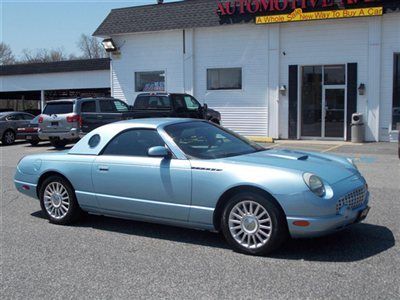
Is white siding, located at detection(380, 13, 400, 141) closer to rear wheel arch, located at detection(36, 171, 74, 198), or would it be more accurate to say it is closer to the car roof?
the car roof

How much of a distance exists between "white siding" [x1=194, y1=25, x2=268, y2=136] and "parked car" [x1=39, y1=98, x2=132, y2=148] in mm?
5915

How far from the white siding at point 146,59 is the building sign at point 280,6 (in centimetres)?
285

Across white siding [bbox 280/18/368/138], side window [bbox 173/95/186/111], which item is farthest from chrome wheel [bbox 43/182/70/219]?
white siding [bbox 280/18/368/138]

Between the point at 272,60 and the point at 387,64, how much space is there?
14.9 feet

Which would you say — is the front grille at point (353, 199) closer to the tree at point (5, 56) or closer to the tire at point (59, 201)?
the tire at point (59, 201)

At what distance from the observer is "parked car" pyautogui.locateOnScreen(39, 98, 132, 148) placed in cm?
1727

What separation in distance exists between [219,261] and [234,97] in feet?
56.9

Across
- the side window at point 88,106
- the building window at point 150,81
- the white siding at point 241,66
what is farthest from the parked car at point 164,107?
the building window at point 150,81

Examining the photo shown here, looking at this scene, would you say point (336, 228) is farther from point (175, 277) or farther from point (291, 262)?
point (175, 277)

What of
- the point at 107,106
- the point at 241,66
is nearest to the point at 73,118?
the point at 107,106

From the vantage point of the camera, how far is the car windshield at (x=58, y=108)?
17641 millimetres

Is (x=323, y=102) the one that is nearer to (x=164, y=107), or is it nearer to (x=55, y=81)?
(x=164, y=107)

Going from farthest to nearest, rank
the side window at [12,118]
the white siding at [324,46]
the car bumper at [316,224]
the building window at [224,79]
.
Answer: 1. the side window at [12,118]
2. the building window at [224,79]
3. the white siding at [324,46]
4. the car bumper at [316,224]

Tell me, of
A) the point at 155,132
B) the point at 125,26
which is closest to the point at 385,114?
the point at 125,26
